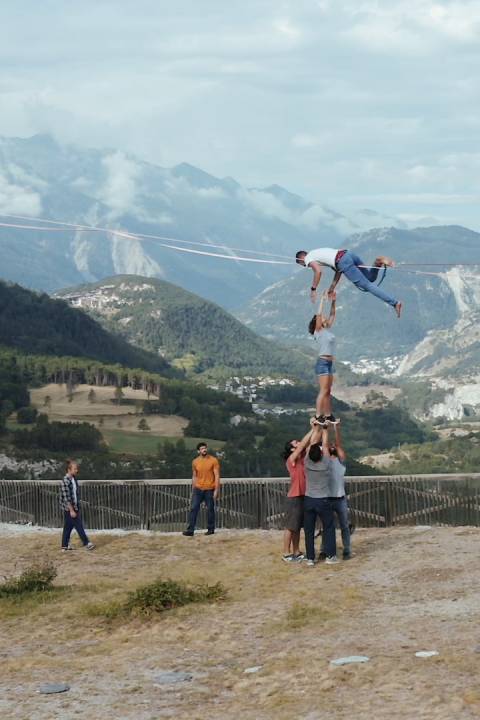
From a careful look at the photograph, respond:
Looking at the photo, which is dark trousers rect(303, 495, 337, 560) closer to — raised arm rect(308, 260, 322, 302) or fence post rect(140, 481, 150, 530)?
raised arm rect(308, 260, 322, 302)

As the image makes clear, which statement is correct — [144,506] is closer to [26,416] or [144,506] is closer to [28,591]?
[28,591]

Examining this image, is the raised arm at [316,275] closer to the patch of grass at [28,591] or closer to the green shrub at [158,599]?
the green shrub at [158,599]

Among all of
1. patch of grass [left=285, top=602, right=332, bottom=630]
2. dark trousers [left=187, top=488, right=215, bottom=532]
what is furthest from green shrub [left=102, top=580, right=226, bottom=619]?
dark trousers [left=187, top=488, right=215, bottom=532]

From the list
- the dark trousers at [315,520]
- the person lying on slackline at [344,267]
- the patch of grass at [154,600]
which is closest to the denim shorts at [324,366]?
the person lying on slackline at [344,267]

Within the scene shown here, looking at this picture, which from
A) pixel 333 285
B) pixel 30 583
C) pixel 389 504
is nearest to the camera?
pixel 30 583

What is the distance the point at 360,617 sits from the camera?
50.1ft

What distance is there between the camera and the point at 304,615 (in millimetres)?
15609

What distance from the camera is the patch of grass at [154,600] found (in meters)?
16.7

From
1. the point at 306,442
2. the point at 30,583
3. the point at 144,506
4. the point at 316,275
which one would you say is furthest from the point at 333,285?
the point at 144,506

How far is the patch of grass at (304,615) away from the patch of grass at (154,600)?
5.64 feet

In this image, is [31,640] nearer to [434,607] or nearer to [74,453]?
[434,607]

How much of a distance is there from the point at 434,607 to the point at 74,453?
15505 centimetres

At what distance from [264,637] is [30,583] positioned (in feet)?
18.4

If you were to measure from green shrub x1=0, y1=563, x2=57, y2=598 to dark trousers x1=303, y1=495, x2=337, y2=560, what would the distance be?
4275 mm
